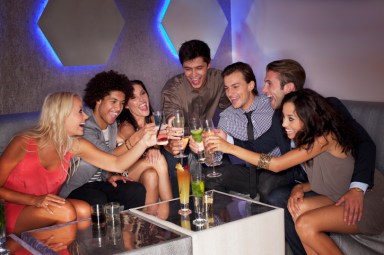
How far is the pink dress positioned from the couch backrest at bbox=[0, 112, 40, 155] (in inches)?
22.1

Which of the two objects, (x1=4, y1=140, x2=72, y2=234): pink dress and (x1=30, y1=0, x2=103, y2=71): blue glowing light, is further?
(x1=30, y1=0, x2=103, y2=71): blue glowing light

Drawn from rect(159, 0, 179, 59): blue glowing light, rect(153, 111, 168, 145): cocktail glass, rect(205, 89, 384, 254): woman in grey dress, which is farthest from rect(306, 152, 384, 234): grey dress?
rect(159, 0, 179, 59): blue glowing light

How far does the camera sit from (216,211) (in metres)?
2.43

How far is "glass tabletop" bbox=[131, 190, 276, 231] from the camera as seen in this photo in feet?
7.41

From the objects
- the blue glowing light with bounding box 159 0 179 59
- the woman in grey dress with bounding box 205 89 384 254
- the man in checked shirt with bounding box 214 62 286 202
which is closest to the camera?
the woman in grey dress with bounding box 205 89 384 254

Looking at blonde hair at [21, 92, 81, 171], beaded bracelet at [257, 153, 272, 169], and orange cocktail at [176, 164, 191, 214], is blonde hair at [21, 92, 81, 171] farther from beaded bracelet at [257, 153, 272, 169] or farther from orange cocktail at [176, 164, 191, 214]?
beaded bracelet at [257, 153, 272, 169]

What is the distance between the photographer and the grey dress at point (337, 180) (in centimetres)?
266

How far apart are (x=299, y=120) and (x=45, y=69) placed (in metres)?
2.20

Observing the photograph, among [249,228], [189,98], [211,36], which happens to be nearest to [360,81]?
[189,98]

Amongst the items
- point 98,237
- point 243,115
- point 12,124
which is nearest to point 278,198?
point 243,115

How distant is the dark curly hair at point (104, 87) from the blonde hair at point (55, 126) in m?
0.68

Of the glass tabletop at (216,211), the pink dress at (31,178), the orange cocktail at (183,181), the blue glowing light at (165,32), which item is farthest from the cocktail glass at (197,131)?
the blue glowing light at (165,32)

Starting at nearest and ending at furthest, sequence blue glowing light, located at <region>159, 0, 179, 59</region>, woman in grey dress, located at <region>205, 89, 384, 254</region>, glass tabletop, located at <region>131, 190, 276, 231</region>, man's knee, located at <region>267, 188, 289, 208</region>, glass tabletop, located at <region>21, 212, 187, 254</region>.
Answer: glass tabletop, located at <region>21, 212, 187, 254</region>, glass tabletop, located at <region>131, 190, 276, 231</region>, woman in grey dress, located at <region>205, 89, 384, 254</region>, man's knee, located at <region>267, 188, 289, 208</region>, blue glowing light, located at <region>159, 0, 179, 59</region>

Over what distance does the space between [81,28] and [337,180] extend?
2454 millimetres
